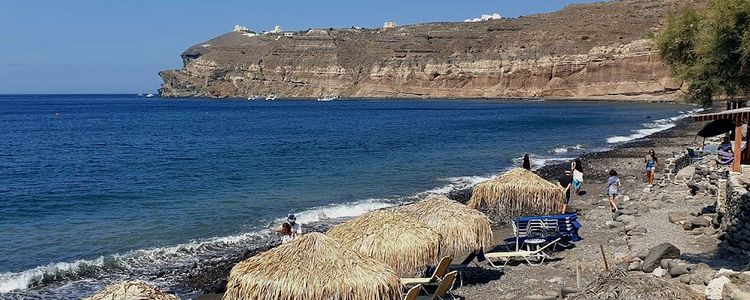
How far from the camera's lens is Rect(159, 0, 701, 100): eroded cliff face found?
13538cm

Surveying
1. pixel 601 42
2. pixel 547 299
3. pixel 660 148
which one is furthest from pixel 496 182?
pixel 601 42

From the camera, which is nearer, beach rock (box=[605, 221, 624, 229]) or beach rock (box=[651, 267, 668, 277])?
beach rock (box=[651, 267, 668, 277])

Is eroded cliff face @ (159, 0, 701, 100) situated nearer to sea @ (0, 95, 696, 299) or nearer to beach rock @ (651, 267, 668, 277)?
sea @ (0, 95, 696, 299)

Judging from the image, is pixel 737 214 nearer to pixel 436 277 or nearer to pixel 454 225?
pixel 454 225

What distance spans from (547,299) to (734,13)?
292 inches

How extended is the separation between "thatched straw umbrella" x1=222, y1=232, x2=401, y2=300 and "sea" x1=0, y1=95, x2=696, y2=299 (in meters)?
5.37

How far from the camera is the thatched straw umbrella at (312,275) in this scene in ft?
31.3

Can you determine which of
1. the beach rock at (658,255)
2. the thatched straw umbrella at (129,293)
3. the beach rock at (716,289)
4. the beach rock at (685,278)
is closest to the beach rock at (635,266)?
the beach rock at (658,255)

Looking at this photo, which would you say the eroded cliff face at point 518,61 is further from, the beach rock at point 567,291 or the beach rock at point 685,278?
the beach rock at point 685,278

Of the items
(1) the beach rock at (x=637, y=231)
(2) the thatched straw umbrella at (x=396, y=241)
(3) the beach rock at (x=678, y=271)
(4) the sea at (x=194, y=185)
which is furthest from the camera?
(4) the sea at (x=194, y=185)

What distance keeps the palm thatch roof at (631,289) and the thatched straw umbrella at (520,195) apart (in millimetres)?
9874

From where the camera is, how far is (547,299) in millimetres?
Result: 12336

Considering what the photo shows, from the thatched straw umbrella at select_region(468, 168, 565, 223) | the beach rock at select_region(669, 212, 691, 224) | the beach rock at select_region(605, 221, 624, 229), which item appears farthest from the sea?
the beach rock at select_region(669, 212, 691, 224)

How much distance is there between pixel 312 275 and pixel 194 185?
23.5m
